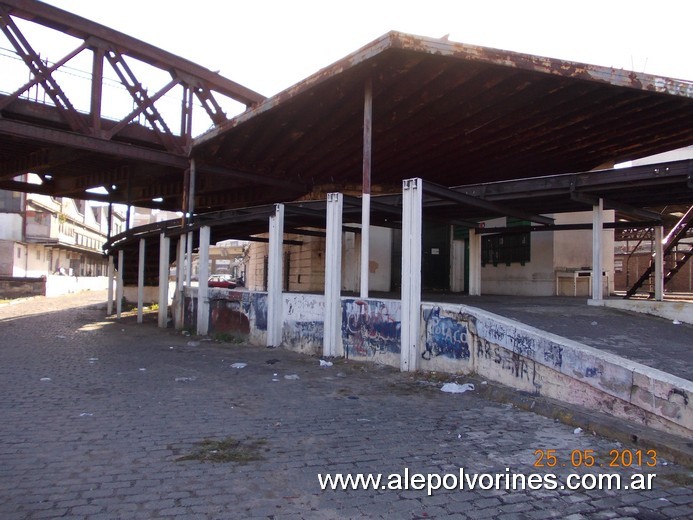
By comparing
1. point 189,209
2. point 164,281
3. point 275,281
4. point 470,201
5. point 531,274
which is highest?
point 189,209

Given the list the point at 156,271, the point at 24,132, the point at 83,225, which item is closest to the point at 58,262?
the point at 83,225

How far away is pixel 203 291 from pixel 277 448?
10648 millimetres

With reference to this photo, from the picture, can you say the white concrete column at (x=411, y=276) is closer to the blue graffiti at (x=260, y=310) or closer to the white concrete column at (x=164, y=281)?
the blue graffiti at (x=260, y=310)

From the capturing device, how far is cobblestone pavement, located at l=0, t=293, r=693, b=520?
3.68 metres

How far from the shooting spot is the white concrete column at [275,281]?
38.8 feet

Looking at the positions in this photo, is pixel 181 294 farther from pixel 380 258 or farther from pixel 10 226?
pixel 10 226

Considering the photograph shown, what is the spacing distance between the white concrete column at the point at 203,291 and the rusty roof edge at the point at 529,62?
8.71 meters

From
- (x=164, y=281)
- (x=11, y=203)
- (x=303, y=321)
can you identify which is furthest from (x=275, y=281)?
(x=11, y=203)

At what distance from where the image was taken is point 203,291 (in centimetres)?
1490

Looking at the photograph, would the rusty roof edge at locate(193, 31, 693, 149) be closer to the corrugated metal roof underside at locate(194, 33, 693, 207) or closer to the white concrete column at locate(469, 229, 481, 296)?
the corrugated metal roof underside at locate(194, 33, 693, 207)

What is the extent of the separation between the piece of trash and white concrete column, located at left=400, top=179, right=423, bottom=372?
1.28 metres

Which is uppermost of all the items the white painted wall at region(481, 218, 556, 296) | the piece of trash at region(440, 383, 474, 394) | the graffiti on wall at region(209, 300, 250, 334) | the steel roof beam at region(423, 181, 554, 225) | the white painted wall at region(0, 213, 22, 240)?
the white painted wall at region(0, 213, 22, 240)

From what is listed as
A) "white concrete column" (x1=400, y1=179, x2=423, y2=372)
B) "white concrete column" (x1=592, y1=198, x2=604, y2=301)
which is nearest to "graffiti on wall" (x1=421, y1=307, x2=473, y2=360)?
"white concrete column" (x1=400, y1=179, x2=423, y2=372)

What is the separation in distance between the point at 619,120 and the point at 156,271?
20.6 meters
